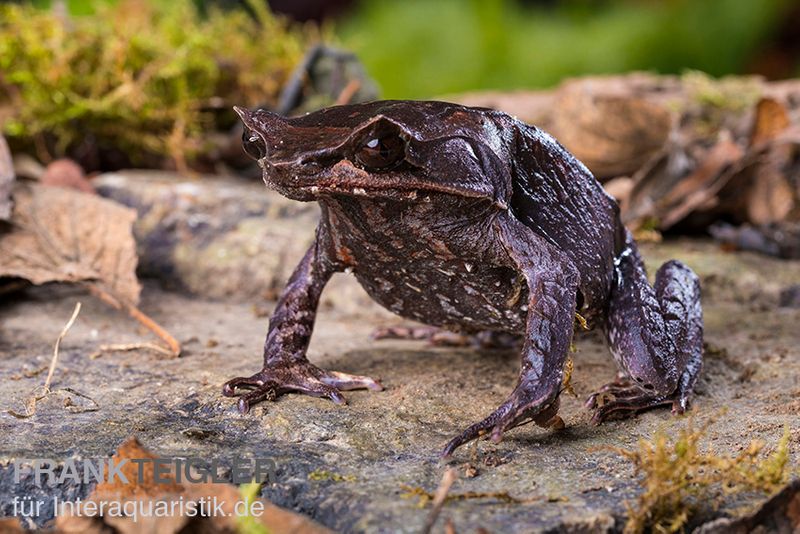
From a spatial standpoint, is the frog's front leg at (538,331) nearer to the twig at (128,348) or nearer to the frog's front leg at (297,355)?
the frog's front leg at (297,355)

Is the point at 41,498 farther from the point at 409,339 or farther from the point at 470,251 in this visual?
the point at 409,339

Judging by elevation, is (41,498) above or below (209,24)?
below

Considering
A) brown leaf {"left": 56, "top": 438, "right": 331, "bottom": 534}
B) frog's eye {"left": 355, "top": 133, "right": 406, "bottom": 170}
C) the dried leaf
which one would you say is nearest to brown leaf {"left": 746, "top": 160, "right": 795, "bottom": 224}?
the dried leaf

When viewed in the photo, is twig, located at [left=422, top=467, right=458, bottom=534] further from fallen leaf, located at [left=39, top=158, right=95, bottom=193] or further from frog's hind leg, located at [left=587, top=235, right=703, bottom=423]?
fallen leaf, located at [left=39, top=158, right=95, bottom=193]

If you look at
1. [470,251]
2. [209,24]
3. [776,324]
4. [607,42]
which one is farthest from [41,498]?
[607,42]

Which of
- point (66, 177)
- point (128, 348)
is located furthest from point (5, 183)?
point (128, 348)

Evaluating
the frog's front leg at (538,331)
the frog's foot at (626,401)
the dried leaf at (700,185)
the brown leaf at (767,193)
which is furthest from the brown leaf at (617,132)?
the frog's front leg at (538,331)

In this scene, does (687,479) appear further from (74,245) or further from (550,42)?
(550,42)
